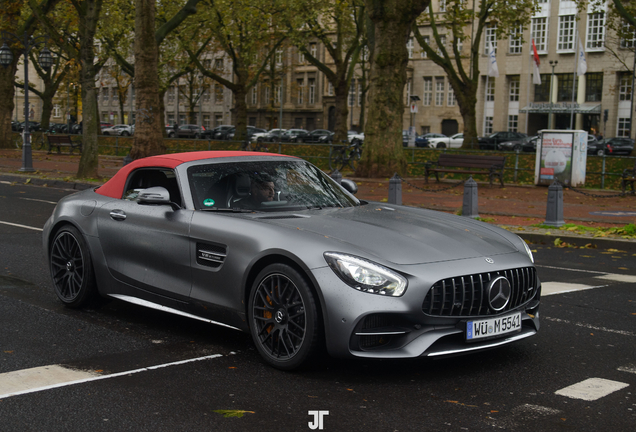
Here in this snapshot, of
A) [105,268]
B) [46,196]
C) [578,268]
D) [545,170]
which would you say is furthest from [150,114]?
[105,268]

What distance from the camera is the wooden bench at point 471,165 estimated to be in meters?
22.3

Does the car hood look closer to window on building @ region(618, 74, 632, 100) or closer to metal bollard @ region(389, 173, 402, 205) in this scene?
metal bollard @ region(389, 173, 402, 205)

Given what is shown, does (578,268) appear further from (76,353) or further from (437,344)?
(76,353)

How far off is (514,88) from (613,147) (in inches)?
884

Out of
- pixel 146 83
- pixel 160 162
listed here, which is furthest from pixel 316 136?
pixel 160 162

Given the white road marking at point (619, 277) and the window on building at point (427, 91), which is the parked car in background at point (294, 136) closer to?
the window on building at point (427, 91)

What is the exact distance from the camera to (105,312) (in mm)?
6641

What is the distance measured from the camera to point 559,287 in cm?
816

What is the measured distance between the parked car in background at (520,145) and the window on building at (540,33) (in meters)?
16.1

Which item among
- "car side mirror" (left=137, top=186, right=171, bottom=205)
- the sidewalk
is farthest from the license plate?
the sidewalk

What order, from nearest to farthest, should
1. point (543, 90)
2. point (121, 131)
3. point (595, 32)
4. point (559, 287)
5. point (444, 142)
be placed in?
point (559, 287), point (444, 142), point (595, 32), point (543, 90), point (121, 131)

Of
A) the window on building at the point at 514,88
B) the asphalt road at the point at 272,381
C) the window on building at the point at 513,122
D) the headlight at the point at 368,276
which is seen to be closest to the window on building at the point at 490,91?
the window on building at the point at 514,88

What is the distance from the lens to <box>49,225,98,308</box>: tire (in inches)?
253

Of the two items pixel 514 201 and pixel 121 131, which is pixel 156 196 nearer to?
pixel 514 201
